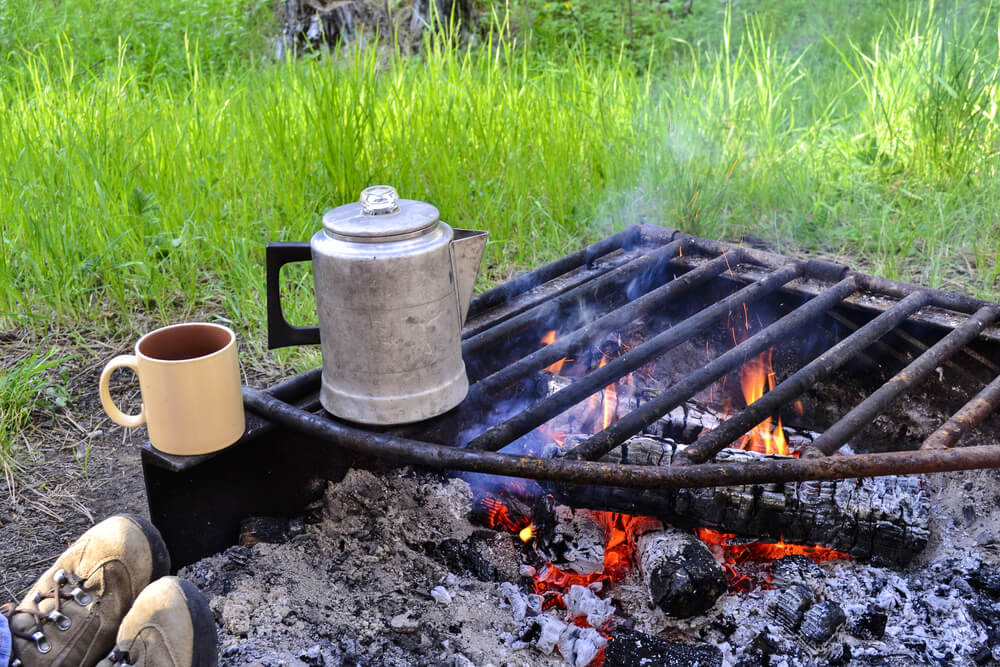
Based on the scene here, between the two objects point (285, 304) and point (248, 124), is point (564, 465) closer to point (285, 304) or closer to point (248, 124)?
point (285, 304)

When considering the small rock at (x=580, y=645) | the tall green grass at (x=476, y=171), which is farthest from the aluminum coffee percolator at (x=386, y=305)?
the tall green grass at (x=476, y=171)

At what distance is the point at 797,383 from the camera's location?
1.77m

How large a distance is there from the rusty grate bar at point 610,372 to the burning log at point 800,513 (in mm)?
217

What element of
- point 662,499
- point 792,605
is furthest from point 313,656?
point 792,605

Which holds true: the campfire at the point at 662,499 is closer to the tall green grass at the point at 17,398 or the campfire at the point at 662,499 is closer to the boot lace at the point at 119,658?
the boot lace at the point at 119,658

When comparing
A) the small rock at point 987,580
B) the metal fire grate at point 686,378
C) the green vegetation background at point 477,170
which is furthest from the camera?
the green vegetation background at point 477,170

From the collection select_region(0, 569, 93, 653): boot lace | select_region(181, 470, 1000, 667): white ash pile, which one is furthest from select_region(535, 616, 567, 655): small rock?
select_region(0, 569, 93, 653): boot lace

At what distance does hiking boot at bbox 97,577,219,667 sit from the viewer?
1341 millimetres

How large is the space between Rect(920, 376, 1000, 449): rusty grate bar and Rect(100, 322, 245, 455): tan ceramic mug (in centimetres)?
126

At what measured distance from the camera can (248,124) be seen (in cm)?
326

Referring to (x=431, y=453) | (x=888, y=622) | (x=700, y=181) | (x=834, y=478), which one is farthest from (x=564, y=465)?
(x=700, y=181)

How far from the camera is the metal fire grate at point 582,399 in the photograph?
1.45 meters

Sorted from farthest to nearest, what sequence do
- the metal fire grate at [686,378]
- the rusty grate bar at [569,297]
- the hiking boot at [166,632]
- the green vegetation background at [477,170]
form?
the green vegetation background at [477,170] < the rusty grate bar at [569,297] < the metal fire grate at [686,378] < the hiking boot at [166,632]

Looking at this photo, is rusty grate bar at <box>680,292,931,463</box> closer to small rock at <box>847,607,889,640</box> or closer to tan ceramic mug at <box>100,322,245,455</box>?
small rock at <box>847,607,889,640</box>
